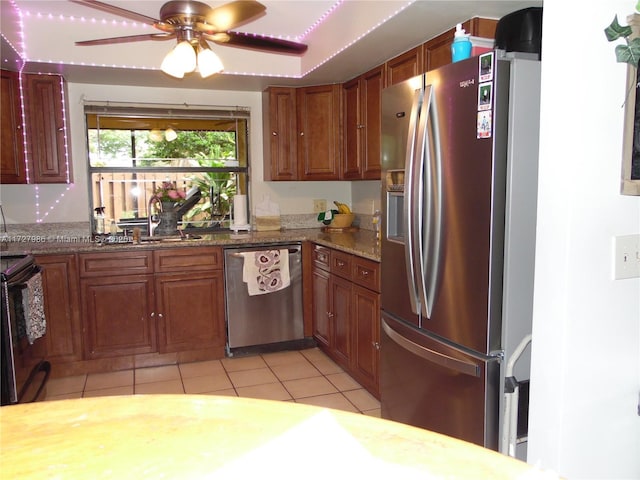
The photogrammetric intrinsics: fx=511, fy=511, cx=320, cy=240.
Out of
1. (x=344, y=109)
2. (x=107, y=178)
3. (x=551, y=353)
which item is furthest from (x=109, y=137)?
(x=551, y=353)

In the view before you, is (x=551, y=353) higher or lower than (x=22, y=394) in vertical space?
higher

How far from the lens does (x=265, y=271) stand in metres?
3.87

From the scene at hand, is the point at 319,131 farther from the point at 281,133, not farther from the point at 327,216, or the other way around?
the point at 327,216

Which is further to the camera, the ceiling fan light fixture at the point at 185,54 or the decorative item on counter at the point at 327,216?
the decorative item on counter at the point at 327,216

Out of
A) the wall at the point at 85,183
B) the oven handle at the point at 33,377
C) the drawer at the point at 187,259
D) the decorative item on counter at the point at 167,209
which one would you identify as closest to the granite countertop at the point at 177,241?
the drawer at the point at 187,259

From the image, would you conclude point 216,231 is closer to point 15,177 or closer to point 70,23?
point 15,177

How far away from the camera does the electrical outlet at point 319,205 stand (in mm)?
4746

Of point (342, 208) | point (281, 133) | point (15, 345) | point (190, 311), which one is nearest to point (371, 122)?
point (281, 133)

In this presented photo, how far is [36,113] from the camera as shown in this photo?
371cm

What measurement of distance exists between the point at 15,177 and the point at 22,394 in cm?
168

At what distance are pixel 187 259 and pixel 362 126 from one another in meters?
1.63

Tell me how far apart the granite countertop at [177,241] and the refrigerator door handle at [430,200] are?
3.51 feet

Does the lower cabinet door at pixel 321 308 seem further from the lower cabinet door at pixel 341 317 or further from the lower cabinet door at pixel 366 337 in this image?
the lower cabinet door at pixel 366 337

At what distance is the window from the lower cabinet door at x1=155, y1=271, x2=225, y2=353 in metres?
0.80
